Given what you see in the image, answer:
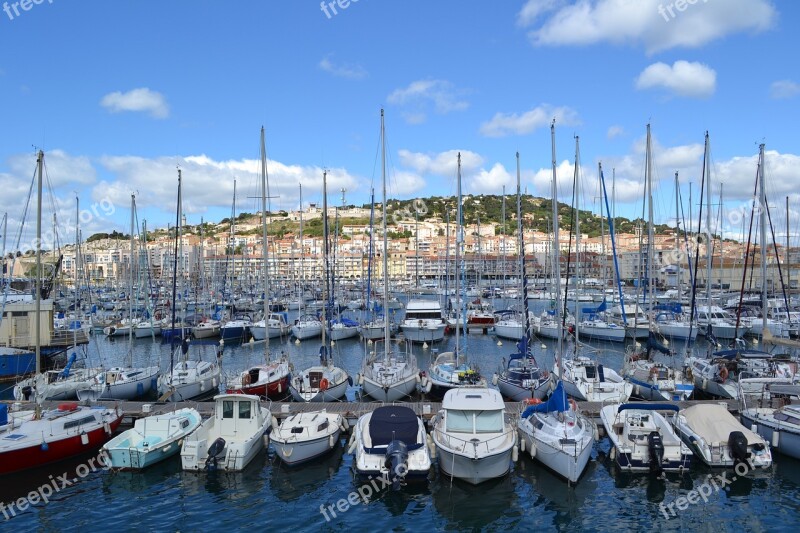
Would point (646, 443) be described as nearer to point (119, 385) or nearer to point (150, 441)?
point (150, 441)

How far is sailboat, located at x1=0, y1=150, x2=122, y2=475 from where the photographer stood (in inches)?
725

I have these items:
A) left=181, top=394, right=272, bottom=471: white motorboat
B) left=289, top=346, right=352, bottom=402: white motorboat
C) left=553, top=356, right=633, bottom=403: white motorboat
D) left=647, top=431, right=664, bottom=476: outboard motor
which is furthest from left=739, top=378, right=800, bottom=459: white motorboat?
left=181, top=394, right=272, bottom=471: white motorboat

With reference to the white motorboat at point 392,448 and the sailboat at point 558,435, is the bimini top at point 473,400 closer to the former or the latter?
the white motorboat at point 392,448

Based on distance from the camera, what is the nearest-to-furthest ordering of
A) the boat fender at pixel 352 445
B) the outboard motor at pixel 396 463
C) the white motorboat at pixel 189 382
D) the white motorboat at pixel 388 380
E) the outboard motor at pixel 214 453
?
the outboard motor at pixel 396 463
the outboard motor at pixel 214 453
the boat fender at pixel 352 445
the white motorboat at pixel 388 380
the white motorboat at pixel 189 382

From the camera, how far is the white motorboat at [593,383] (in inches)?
958

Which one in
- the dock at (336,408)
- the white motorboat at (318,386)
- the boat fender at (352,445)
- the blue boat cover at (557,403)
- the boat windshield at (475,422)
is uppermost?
the blue boat cover at (557,403)

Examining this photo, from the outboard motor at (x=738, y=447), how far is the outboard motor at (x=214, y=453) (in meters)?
16.2

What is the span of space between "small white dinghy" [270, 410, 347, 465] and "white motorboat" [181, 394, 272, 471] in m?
0.72

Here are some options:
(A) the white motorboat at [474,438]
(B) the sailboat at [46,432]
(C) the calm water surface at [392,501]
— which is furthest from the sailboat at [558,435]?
(B) the sailboat at [46,432]

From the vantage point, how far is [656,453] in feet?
59.0

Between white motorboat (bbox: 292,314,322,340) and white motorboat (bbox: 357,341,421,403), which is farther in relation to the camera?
white motorboat (bbox: 292,314,322,340)

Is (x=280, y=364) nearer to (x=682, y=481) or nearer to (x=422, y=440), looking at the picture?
(x=422, y=440)

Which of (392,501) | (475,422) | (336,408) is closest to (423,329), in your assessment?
(336,408)

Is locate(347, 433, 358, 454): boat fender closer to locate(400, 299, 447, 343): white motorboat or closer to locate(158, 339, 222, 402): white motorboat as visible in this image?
locate(158, 339, 222, 402): white motorboat
